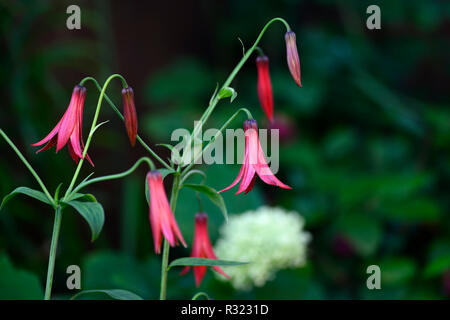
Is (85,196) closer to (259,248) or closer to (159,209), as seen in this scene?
(159,209)

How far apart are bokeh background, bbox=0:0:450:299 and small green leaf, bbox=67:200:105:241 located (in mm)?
342

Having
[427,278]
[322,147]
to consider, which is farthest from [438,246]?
[322,147]

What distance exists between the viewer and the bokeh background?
131 centimetres

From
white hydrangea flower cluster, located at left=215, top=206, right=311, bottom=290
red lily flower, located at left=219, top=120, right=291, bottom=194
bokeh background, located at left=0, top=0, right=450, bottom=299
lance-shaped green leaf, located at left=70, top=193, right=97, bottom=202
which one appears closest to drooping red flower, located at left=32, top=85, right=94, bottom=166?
lance-shaped green leaf, located at left=70, top=193, right=97, bottom=202

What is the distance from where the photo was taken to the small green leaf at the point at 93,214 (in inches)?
22.5

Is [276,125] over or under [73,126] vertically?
over

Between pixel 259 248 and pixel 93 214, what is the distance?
1.91 ft

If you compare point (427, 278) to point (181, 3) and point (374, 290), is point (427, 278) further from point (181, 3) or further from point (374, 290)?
point (181, 3)

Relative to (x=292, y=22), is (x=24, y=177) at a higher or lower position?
lower

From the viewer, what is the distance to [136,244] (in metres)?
1.79

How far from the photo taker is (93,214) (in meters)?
0.60

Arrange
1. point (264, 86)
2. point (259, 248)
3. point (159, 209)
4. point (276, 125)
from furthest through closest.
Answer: point (276, 125), point (259, 248), point (264, 86), point (159, 209)

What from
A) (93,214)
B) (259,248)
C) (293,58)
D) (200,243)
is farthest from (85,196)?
(259,248)
